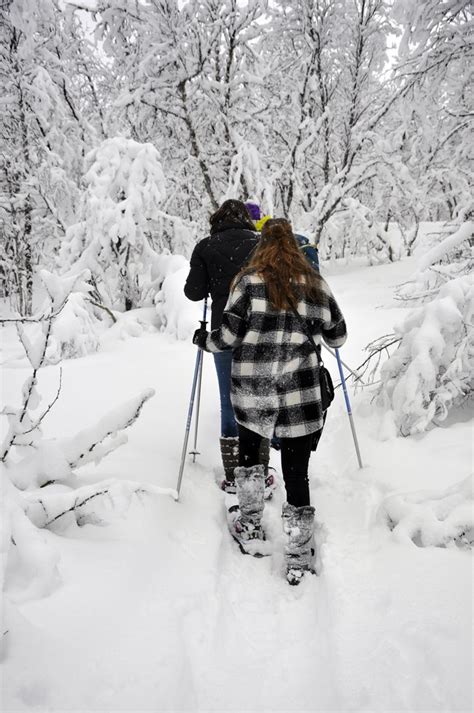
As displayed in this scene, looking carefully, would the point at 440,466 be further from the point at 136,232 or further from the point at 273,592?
the point at 136,232

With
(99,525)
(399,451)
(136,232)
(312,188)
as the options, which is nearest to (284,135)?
(312,188)

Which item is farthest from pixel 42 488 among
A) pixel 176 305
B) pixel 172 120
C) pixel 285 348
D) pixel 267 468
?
pixel 172 120

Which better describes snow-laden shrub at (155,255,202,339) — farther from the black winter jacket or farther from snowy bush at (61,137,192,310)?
the black winter jacket

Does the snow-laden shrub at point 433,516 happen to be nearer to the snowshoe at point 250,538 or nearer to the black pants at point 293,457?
the black pants at point 293,457

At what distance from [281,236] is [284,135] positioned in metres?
12.0

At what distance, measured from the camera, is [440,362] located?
318cm

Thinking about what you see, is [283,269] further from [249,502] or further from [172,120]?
[172,120]

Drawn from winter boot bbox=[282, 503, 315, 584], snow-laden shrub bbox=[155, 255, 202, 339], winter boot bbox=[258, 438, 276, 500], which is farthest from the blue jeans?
snow-laden shrub bbox=[155, 255, 202, 339]

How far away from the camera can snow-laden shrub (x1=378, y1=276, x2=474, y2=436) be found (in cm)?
306

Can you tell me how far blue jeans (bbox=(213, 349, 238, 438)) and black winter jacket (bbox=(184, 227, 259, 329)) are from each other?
0.28m

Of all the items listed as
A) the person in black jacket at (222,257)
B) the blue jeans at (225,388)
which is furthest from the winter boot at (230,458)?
the person in black jacket at (222,257)

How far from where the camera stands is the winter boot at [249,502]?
246 centimetres

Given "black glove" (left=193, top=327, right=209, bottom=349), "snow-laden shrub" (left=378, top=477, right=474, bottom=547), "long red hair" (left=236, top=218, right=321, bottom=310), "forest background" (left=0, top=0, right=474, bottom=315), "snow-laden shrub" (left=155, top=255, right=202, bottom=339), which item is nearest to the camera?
"long red hair" (left=236, top=218, right=321, bottom=310)

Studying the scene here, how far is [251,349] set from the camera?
206 centimetres
